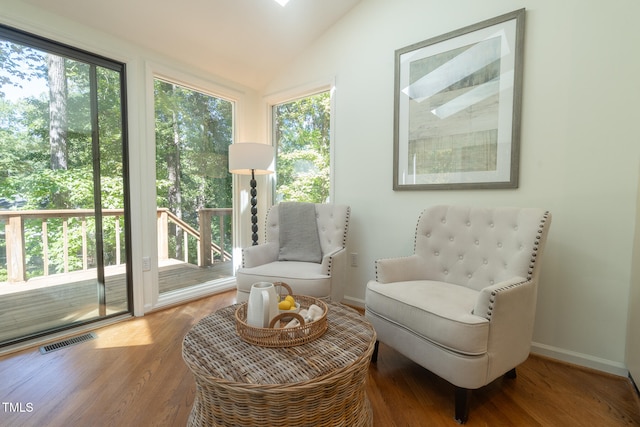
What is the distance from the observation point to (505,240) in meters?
1.65

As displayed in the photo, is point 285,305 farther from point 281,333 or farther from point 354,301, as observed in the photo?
point 354,301

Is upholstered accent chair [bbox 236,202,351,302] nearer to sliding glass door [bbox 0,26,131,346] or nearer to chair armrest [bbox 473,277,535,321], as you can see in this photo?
chair armrest [bbox 473,277,535,321]

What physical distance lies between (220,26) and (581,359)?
355cm

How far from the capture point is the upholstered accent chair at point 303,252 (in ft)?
6.57

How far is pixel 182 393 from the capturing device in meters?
1.45

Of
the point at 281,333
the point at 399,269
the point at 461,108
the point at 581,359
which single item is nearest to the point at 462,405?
the point at 399,269

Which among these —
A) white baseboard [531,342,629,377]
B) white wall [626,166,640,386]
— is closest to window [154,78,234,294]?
white baseboard [531,342,629,377]

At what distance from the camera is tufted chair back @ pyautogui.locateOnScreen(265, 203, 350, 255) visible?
243cm

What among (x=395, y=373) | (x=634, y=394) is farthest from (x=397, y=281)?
(x=634, y=394)

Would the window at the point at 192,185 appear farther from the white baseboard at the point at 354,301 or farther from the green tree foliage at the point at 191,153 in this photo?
the white baseboard at the point at 354,301

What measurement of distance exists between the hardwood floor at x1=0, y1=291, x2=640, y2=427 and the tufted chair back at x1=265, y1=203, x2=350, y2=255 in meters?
0.92

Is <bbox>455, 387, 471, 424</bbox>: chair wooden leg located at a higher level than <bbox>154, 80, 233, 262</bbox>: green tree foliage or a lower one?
lower

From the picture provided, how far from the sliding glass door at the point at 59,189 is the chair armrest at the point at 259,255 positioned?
100 cm

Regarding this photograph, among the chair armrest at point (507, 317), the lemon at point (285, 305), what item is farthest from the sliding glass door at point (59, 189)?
the chair armrest at point (507, 317)
